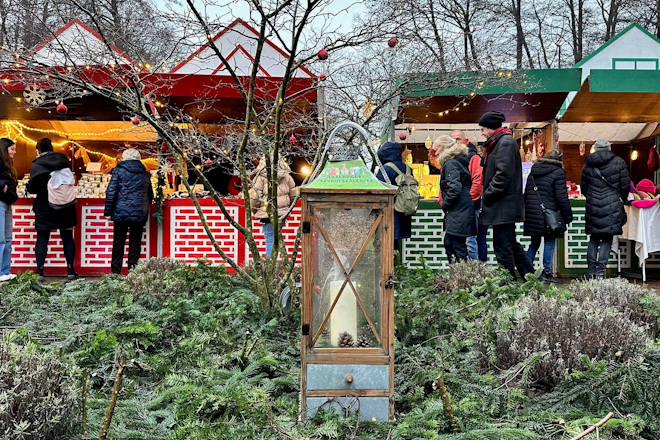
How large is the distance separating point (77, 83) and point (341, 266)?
2257 mm

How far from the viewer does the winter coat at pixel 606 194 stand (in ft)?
21.5

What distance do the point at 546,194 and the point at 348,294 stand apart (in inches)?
199

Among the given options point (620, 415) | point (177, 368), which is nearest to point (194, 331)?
point (177, 368)

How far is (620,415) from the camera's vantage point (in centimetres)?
240

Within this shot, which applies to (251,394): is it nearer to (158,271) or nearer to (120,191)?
(158,271)

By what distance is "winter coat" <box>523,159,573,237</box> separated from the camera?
260 inches

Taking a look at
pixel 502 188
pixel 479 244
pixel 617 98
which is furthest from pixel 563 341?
pixel 617 98

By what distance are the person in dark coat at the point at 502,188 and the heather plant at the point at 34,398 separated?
4302mm

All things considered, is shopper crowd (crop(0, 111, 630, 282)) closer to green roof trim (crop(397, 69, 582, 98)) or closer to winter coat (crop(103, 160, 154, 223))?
winter coat (crop(103, 160, 154, 223))

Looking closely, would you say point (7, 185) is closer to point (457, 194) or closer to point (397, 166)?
point (397, 166)

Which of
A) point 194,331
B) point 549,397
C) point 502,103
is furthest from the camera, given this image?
point 502,103

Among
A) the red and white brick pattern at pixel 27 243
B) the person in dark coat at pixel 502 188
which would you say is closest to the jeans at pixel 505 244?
the person in dark coat at pixel 502 188

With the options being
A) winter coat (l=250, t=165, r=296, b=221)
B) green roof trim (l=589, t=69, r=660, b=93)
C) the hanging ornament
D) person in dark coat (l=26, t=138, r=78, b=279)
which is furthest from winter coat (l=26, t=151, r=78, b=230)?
green roof trim (l=589, t=69, r=660, b=93)

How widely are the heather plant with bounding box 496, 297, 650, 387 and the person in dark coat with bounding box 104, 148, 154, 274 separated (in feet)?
17.9
